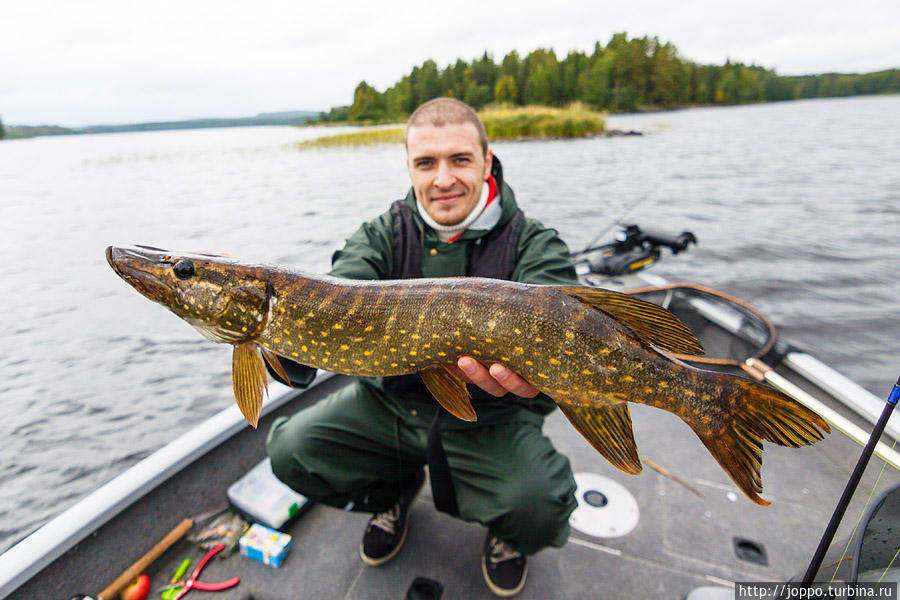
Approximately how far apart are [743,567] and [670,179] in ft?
52.6

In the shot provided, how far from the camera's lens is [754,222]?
10.5m

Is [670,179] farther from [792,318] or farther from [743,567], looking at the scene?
[743,567]

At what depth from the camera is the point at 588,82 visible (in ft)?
204

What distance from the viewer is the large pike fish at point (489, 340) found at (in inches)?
52.5

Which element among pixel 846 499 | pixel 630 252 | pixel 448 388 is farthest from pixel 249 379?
pixel 630 252

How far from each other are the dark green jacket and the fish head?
45 centimetres

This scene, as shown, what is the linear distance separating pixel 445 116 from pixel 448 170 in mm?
A: 275

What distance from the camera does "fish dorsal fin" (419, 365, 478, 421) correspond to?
1606 mm

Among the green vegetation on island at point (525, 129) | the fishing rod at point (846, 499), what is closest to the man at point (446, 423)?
the fishing rod at point (846, 499)

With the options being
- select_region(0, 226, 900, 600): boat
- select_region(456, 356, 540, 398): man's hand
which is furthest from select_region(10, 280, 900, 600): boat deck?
select_region(456, 356, 540, 398): man's hand

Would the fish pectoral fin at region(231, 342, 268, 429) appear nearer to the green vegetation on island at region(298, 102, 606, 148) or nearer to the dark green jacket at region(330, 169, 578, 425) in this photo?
the dark green jacket at region(330, 169, 578, 425)

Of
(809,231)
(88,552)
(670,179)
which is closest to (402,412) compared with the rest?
(88,552)

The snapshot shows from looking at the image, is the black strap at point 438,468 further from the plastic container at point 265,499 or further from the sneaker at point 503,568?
the plastic container at point 265,499

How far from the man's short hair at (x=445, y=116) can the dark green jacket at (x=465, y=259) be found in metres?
0.34
